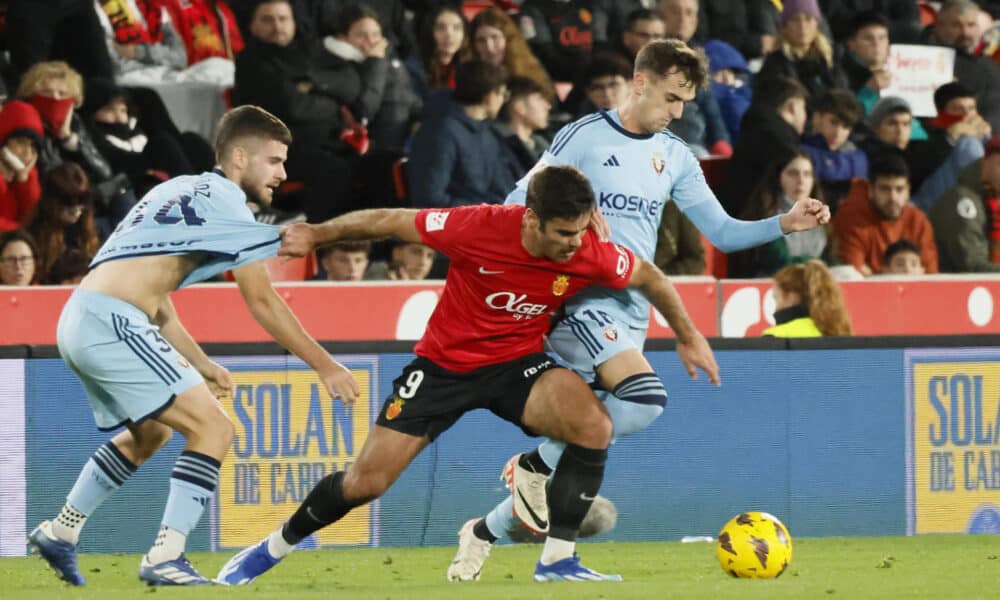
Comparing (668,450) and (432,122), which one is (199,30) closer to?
(432,122)

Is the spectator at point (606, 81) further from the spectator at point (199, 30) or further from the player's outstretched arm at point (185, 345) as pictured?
the player's outstretched arm at point (185, 345)

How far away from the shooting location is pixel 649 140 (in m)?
8.61

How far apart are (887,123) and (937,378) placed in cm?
431

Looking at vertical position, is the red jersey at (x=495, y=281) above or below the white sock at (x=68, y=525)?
above

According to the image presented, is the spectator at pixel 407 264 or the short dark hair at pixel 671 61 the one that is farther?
the spectator at pixel 407 264

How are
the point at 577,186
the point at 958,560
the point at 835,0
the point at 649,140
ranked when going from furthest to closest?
1. the point at 835,0
2. the point at 958,560
3. the point at 649,140
4. the point at 577,186

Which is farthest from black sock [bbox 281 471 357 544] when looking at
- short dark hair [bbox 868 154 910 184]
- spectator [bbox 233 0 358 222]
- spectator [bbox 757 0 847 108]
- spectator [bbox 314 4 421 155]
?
spectator [bbox 757 0 847 108]

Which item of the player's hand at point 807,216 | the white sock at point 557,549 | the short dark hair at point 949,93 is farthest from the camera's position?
the short dark hair at point 949,93

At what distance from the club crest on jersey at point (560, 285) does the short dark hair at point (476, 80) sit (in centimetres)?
498

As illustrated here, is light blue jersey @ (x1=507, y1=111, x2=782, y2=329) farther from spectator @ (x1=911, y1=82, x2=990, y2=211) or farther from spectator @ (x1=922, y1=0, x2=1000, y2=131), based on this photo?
spectator @ (x1=922, y1=0, x2=1000, y2=131)

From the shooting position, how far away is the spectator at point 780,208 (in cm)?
1302

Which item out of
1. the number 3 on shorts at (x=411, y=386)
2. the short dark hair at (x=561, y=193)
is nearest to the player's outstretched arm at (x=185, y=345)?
the number 3 on shorts at (x=411, y=386)

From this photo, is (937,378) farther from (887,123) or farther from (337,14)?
(337,14)

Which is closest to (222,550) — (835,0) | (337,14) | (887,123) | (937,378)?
(937,378)
